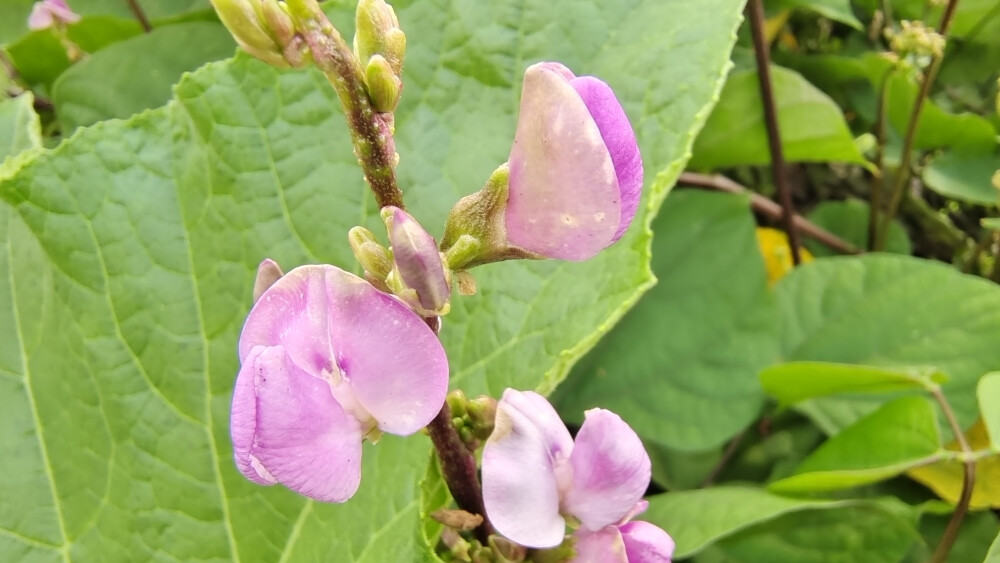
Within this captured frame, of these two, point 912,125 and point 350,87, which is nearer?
point 350,87

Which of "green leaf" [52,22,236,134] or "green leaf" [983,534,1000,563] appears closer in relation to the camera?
"green leaf" [983,534,1000,563]

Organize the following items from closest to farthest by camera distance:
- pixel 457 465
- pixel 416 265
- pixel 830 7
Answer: pixel 416 265, pixel 457 465, pixel 830 7

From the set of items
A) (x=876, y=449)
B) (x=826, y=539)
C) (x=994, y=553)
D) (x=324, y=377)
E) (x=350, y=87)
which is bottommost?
(x=826, y=539)

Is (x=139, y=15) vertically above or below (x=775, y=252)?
above

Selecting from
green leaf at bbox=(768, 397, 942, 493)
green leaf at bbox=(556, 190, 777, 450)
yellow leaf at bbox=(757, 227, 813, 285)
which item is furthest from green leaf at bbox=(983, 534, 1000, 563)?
yellow leaf at bbox=(757, 227, 813, 285)

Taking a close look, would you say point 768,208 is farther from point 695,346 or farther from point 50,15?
point 50,15

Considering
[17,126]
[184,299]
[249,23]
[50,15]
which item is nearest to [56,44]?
[50,15]

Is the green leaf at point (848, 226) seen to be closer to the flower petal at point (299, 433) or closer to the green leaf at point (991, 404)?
the green leaf at point (991, 404)

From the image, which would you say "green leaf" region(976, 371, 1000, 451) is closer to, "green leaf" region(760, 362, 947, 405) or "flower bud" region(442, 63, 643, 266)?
"green leaf" region(760, 362, 947, 405)
